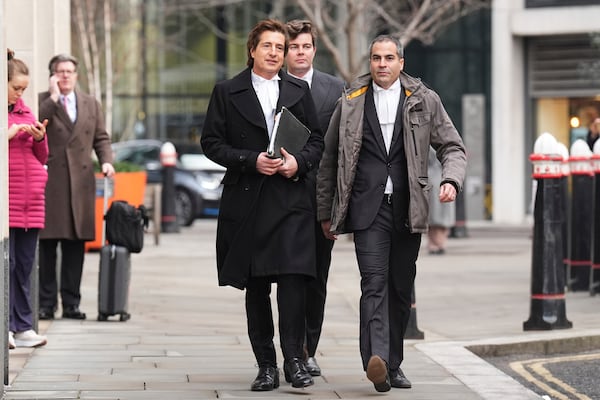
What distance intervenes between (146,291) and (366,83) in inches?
268

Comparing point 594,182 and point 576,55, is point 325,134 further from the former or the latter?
point 576,55

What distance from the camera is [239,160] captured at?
27.5ft

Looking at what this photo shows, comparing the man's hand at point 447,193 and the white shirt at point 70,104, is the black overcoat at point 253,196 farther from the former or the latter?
the white shirt at point 70,104

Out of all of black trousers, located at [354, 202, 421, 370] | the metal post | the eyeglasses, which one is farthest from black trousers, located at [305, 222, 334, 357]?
the eyeglasses

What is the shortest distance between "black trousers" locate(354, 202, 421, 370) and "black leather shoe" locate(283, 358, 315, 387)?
1.02 feet

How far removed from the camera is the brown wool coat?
12.1m

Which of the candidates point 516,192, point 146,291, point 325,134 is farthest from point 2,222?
point 516,192

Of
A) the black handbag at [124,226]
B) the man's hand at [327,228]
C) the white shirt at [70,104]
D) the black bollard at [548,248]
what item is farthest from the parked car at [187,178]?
the man's hand at [327,228]

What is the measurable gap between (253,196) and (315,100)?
970 millimetres

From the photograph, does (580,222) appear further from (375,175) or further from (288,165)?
(288,165)

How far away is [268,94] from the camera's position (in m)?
8.63

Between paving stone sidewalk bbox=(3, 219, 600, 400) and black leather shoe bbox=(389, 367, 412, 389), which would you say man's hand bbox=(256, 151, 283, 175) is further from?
black leather shoe bbox=(389, 367, 412, 389)

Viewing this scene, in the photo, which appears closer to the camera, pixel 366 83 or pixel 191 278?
→ pixel 366 83

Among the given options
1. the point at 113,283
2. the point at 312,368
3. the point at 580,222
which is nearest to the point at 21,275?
the point at 113,283
